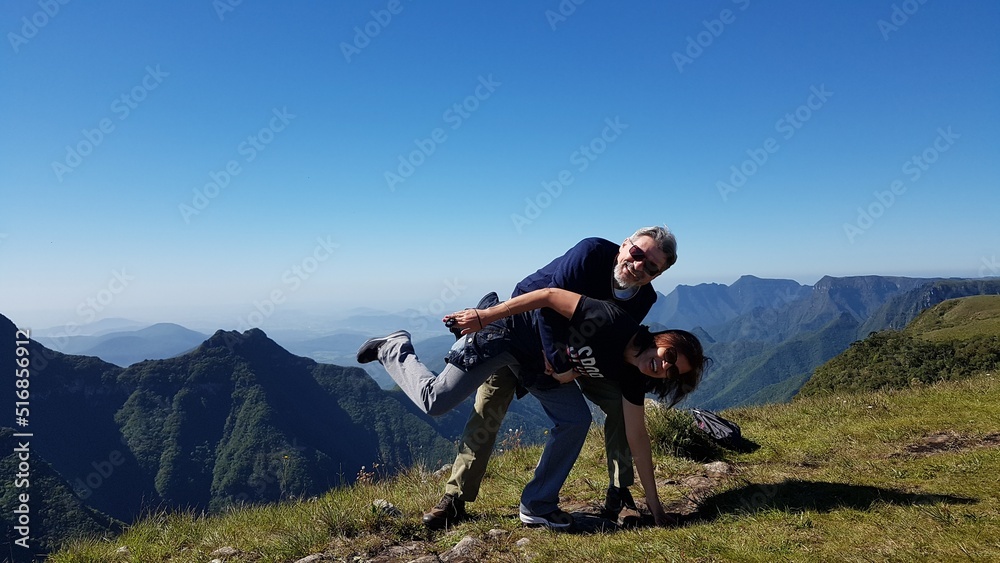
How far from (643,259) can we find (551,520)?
2.32m

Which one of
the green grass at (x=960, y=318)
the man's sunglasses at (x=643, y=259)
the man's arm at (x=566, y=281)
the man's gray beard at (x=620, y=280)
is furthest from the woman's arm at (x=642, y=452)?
the green grass at (x=960, y=318)

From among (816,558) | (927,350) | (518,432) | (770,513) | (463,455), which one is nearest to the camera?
(816,558)

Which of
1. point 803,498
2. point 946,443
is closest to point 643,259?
point 803,498

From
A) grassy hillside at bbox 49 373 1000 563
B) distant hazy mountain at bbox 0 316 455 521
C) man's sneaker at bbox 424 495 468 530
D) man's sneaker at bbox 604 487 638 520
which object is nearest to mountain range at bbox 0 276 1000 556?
distant hazy mountain at bbox 0 316 455 521

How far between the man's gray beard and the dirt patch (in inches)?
163

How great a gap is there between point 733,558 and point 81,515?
246ft

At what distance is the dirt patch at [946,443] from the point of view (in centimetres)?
584

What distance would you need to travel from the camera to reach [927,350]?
50.6 meters

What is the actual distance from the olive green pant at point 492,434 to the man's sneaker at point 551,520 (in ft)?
1.77

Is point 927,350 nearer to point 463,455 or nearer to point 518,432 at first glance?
point 518,432

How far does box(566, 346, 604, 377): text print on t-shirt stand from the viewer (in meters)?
4.06

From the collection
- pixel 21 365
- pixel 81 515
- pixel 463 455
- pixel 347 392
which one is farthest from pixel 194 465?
pixel 463 455

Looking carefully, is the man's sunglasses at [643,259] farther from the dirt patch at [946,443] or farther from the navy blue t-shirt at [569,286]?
the dirt patch at [946,443]

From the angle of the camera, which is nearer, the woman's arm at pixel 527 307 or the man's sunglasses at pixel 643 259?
the woman's arm at pixel 527 307
